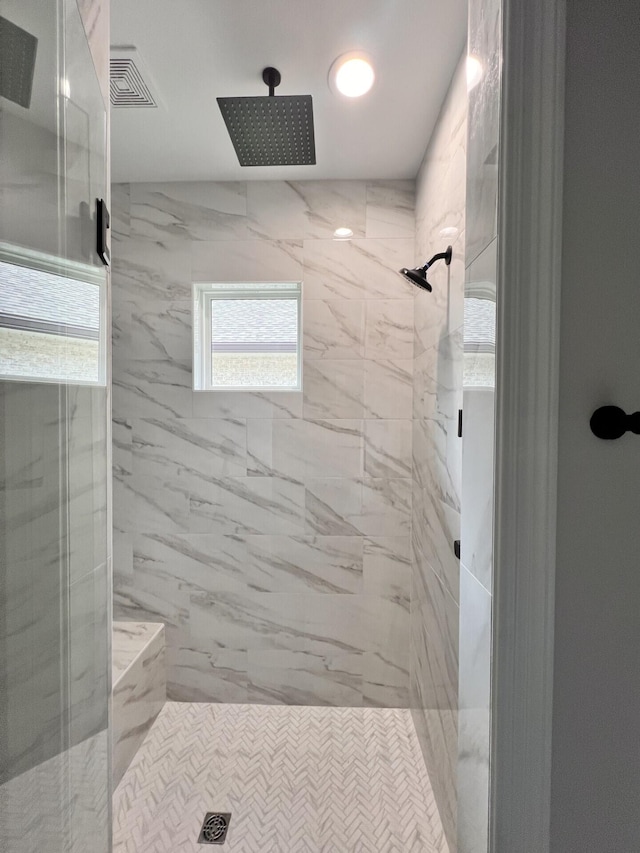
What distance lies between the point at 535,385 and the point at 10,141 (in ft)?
2.30

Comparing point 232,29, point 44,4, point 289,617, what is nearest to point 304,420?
point 289,617

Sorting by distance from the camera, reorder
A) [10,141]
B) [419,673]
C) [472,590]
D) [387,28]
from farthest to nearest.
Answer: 1. [419,673]
2. [387,28]
3. [472,590]
4. [10,141]

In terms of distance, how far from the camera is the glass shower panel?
0.51m

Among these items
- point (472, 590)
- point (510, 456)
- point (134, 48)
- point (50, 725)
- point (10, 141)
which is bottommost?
point (50, 725)

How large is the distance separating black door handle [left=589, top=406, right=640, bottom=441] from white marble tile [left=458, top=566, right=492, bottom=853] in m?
0.30

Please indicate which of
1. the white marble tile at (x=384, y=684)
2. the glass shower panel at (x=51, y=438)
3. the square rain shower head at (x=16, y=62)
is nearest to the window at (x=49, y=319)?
the glass shower panel at (x=51, y=438)

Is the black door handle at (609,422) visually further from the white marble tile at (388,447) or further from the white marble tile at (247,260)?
the white marble tile at (247,260)

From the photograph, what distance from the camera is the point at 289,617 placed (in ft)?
7.75

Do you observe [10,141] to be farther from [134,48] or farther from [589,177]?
[134,48]

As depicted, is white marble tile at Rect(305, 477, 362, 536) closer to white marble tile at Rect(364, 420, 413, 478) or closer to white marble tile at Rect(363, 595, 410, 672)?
white marble tile at Rect(364, 420, 413, 478)

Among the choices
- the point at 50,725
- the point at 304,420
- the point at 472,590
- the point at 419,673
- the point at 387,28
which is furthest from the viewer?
the point at 304,420

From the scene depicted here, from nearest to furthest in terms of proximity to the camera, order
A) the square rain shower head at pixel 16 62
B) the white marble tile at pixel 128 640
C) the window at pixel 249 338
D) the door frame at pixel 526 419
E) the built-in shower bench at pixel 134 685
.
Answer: the square rain shower head at pixel 16 62 < the door frame at pixel 526 419 < the built-in shower bench at pixel 134 685 < the white marble tile at pixel 128 640 < the window at pixel 249 338

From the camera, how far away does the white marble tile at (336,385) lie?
2.32 metres

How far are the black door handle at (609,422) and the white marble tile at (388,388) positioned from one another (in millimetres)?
1612
